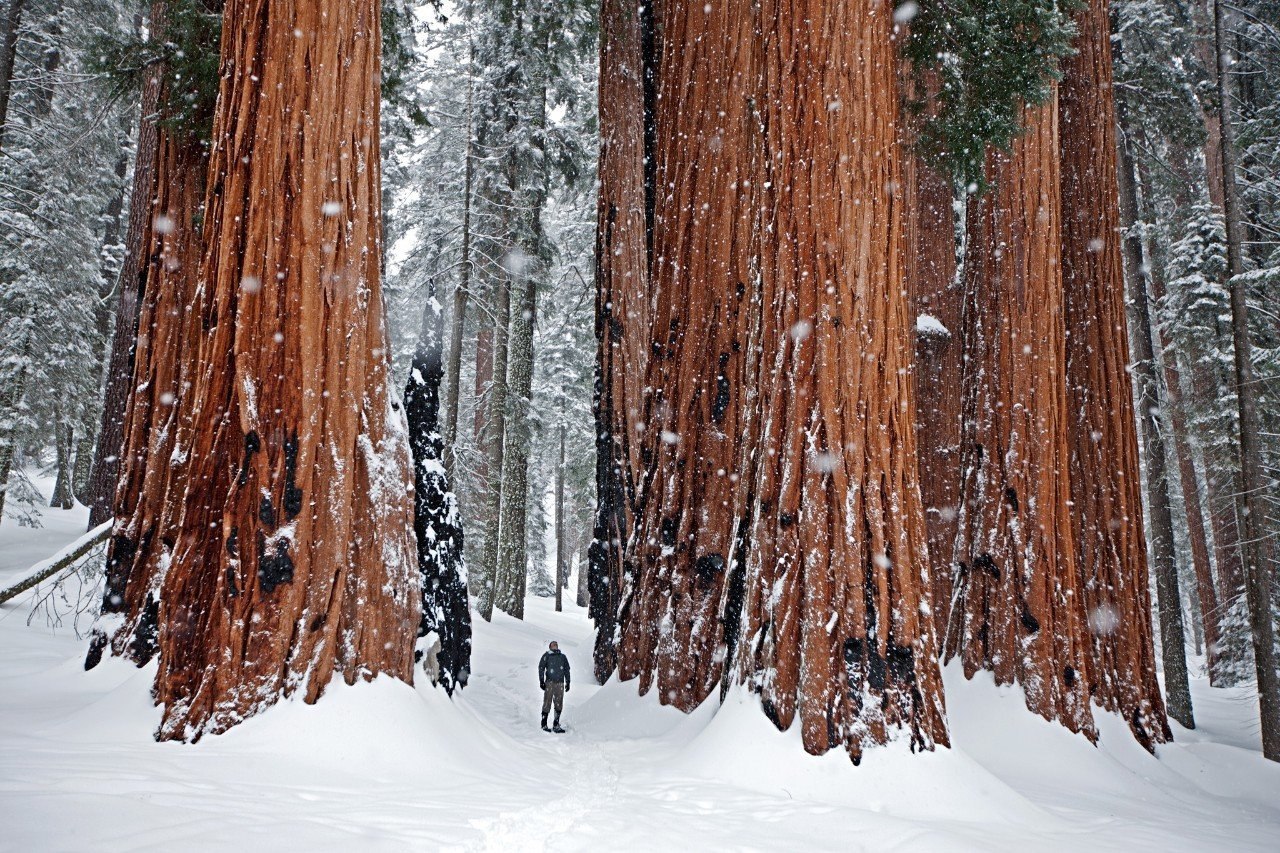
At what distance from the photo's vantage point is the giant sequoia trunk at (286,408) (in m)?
3.94

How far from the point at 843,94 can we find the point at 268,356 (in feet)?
12.5

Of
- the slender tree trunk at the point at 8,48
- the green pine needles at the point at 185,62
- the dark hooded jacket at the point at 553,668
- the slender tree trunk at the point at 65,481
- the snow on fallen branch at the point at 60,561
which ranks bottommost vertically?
the dark hooded jacket at the point at 553,668

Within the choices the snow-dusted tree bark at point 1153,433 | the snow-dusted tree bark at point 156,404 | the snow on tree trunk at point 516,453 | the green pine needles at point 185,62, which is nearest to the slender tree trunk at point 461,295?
the snow on tree trunk at point 516,453

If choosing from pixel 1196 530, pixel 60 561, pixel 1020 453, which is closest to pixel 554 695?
pixel 60 561

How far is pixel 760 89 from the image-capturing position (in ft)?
16.6

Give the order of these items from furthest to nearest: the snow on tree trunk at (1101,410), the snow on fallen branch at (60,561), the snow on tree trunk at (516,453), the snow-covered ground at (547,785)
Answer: the snow on tree trunk at (516,453), the snow on tree trunk at (1101,410), the snow on fallen branch at (60,561), the snow-covered ground at (547,785)

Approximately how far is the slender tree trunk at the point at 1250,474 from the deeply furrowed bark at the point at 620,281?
611 cm

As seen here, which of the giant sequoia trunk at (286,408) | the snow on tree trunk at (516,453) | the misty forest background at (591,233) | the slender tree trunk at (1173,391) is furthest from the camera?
the snow on tree trunk at (516,453)

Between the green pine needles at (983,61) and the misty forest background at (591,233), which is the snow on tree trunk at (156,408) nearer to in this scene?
the misty forest background at (591,233)

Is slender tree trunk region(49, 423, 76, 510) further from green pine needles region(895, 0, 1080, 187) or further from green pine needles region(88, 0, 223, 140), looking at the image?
green pine needles region(895, 0, 1080, 187)

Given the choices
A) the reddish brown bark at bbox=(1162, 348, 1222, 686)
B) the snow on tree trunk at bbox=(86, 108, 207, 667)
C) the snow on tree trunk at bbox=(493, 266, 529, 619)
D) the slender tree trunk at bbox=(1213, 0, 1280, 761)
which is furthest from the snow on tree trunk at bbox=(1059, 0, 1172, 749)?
the snow on tree trunk at bbox=(493, 266, 529, 619)

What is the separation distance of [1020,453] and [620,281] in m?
4.38

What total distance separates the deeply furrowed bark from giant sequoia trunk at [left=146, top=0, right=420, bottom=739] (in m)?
3.44

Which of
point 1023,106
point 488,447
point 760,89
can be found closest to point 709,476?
point 760,89
